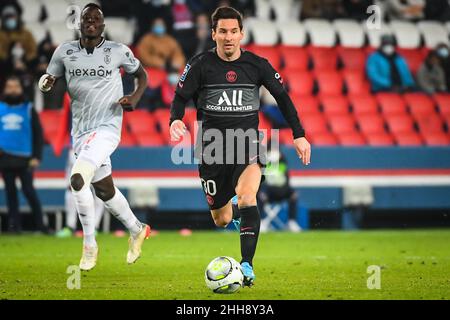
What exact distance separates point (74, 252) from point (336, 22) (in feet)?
31.2

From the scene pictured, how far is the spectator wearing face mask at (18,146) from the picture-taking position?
15891mm

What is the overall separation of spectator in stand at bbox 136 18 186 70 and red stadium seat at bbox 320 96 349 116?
259 centimetres

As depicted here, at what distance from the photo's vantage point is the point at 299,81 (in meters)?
19.4

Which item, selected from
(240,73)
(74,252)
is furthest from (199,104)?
(74,252)

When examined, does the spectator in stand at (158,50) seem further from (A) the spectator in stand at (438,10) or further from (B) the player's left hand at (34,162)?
(A) the spectator in stand at (438,10)

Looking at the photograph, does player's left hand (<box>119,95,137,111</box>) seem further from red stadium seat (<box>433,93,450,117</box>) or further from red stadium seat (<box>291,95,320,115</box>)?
red stadium seat (<box>433,93,450,117</box>)

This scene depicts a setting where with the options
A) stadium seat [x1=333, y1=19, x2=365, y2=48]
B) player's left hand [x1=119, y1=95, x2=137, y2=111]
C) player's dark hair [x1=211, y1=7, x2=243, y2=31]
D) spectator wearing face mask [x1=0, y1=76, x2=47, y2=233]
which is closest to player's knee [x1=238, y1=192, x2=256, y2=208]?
player's dark hair [x1=211, y1=7, x2=243, y2=31]

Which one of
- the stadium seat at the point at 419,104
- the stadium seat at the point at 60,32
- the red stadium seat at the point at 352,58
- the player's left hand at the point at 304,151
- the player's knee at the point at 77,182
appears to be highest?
the stadium seat at the point at 60,32

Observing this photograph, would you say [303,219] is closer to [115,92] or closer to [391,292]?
[115,92]

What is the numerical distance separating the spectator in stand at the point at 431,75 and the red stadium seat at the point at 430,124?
0.78 metres

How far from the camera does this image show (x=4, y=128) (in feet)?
53.4

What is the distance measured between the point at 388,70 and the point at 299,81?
1.60 metres

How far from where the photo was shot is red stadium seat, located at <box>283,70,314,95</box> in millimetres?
19328

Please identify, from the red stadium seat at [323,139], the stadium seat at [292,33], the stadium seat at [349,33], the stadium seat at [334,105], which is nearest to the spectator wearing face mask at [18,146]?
the red stadium seat at [323,139]
